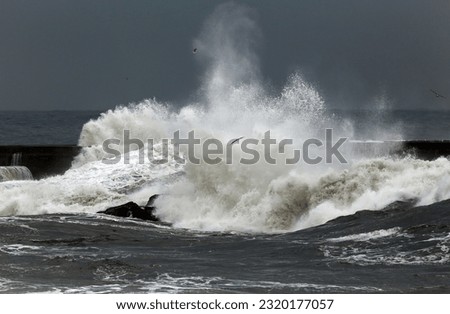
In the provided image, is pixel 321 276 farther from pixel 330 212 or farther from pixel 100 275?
pixel 330 212

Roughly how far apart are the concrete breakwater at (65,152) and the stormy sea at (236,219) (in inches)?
4.8

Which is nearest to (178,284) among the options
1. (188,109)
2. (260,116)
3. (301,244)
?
(301,244)

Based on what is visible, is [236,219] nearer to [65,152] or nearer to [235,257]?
[235,257]

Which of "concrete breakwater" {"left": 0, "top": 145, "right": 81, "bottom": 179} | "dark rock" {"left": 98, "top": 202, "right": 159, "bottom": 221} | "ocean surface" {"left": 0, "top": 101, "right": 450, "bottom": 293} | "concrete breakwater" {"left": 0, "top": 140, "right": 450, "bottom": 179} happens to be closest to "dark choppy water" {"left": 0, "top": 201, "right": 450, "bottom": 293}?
"ocean surface" {"left": 0, "top": 101, "right": 450, "bottom": 293}

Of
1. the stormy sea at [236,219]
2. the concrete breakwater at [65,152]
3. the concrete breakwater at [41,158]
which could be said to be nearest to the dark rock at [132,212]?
the stormy sea at [236,219]

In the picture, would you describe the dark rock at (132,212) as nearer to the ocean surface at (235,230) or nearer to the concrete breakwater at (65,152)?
the ocean surface at (235,230)

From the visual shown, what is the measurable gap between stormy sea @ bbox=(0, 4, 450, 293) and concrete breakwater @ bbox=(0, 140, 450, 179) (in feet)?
0.40

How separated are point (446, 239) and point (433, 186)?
518cm

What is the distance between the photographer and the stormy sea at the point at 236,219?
46.5ft

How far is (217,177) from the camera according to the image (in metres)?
25.5

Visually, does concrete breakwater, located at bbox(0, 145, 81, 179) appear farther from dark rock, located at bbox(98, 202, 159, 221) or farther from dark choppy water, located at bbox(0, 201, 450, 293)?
dark choppy water, located at bbox(0, 201, 450, 293)

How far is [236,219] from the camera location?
75.1ft

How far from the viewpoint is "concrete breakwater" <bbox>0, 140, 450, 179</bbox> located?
3291 cm

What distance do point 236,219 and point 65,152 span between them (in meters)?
13.4
